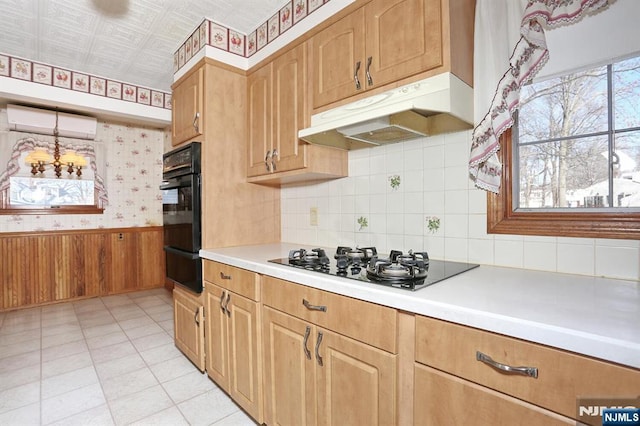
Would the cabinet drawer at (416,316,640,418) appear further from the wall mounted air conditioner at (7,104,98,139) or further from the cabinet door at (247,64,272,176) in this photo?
the wall mounted air conditioner at (7,104,98,139)

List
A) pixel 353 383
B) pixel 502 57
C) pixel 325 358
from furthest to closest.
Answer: pixel 502 57, pixel 325 358, pixel 353 383

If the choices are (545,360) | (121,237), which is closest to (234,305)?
(545,360)

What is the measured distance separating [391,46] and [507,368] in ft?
4.16

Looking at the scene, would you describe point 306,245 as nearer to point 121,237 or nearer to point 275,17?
point 275,17

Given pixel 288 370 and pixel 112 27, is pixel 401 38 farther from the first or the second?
pixel 112 27

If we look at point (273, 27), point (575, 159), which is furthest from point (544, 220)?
point (273, 27)

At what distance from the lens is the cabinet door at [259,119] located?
2006mm

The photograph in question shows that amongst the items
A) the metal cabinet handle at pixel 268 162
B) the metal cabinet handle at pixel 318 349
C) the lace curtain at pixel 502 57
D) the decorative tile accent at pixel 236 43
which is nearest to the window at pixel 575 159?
the lace curtain at pixel 502 57

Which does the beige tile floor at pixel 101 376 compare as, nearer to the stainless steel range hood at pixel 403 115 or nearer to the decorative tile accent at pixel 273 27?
the stainless steel range hood at pixel 403 115

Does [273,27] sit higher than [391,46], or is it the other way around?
[273,27]

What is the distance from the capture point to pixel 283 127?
187 centimetres

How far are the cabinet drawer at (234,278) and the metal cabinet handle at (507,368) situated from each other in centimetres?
103

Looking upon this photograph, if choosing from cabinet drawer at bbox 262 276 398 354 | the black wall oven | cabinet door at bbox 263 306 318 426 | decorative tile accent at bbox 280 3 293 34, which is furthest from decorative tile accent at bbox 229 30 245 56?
cabinet door at bbox 263 306 318 426

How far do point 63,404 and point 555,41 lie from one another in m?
3.16
